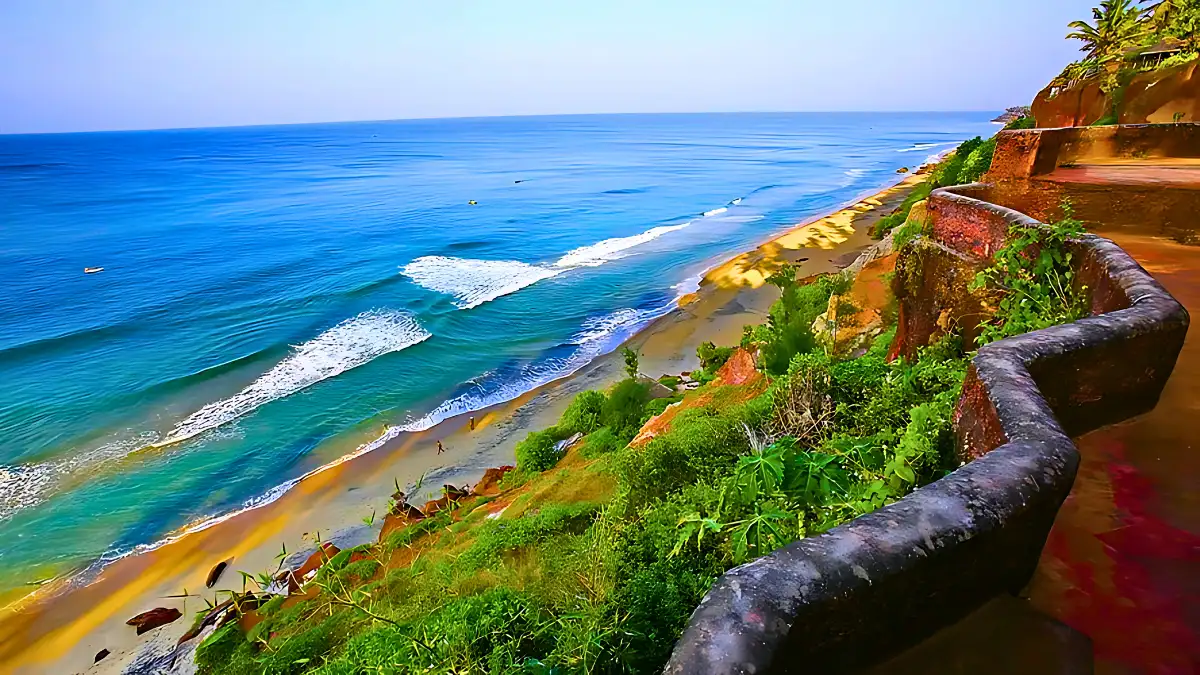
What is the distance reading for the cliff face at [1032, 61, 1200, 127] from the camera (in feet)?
45.8

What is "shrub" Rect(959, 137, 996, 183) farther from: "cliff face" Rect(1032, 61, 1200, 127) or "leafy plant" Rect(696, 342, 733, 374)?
"leafy plant" Rect(696, 342, 733, 374)

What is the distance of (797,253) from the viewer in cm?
3127

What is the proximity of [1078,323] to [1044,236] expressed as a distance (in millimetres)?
2030

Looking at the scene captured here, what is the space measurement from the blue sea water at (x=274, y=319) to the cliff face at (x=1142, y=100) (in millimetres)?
14722

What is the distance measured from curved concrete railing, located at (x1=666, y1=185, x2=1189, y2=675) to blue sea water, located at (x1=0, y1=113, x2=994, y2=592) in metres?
14.9

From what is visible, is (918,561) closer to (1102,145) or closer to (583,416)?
(1102,145)

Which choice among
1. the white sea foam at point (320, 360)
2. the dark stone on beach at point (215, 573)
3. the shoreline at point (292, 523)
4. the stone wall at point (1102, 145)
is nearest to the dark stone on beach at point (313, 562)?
the shoreline at point (292, 523)

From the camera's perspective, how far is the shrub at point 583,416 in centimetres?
1442

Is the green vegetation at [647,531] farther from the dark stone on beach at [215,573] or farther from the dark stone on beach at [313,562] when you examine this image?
the dark stone on beach at [215,573]

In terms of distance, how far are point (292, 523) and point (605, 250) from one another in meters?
25.7

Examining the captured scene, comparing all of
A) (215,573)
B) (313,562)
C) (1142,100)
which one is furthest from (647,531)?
(1142,100)

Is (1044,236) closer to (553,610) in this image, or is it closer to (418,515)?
(553,610)

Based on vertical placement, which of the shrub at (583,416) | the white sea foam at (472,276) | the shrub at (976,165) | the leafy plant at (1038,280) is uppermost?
the shrub at (976,165)

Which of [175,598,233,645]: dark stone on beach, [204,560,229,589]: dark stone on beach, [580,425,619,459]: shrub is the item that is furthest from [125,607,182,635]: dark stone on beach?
[580,425,619,459]: shrub
